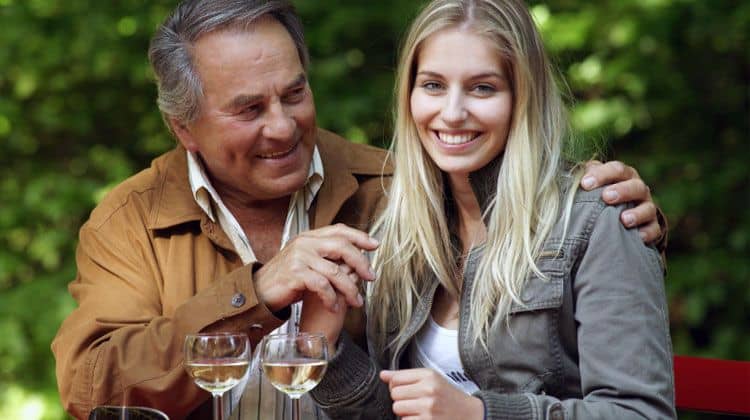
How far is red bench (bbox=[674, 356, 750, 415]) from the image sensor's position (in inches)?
119

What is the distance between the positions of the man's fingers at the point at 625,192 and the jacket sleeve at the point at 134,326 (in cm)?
77

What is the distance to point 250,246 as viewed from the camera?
3.27 meters

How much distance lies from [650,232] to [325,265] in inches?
26.7

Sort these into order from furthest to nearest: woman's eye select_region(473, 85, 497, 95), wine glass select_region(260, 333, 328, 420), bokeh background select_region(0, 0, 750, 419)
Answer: bokeh background select_region(0, 0, 750, 419) < woman's eye select_region(473, 85, 497, 95) < wine glass select_region(260, 333, 328, 420)

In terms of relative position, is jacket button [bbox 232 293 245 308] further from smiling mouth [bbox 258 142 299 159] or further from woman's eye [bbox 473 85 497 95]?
woman's eye [bbox 473 85 497 95]

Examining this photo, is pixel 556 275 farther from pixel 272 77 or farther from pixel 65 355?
pixel 65 355

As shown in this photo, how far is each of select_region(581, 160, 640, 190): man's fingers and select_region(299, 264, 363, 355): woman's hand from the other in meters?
0.53

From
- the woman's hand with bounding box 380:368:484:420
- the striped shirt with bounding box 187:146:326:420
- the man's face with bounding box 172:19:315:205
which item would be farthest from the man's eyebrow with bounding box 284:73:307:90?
the woman's hand with bounding box 380:368:484:420

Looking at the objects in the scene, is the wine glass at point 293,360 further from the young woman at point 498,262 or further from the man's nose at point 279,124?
the man's nose at point 279,124

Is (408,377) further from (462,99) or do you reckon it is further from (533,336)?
(462,99)

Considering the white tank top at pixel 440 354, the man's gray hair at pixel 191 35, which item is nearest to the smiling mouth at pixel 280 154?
Answer: the man's gray hair at pixel 191 35

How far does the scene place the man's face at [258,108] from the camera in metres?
3.18

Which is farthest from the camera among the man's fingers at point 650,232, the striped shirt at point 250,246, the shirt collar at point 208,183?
the shirt collar at point 208,183

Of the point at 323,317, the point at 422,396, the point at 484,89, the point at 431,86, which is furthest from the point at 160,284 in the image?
the point at 422,396
